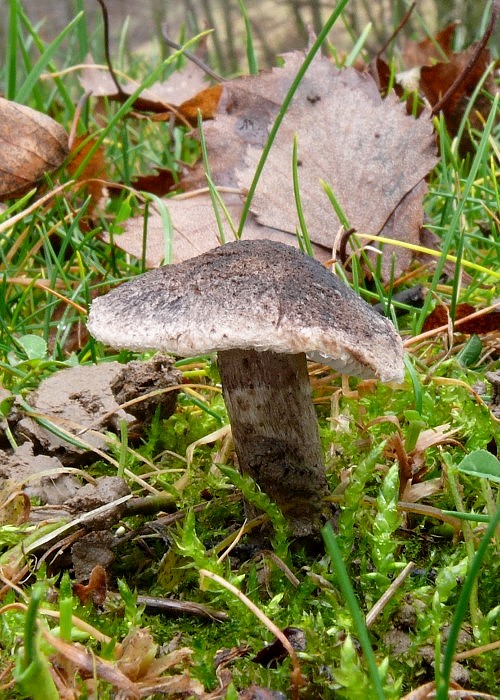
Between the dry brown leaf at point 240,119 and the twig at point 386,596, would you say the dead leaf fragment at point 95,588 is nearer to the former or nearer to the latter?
the twig at point 386,596

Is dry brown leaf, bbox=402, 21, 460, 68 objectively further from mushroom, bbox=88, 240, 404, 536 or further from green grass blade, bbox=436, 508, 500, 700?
green grass blade, bbox=436, 508, 500, 700

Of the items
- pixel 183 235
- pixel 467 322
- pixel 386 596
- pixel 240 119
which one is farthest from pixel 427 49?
pixel 386 596

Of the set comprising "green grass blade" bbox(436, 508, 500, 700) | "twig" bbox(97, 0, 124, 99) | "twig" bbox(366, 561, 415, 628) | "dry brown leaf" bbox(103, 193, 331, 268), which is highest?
"twig" bbox(97, 0, 124, 99)

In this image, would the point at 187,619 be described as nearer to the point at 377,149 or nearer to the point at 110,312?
the point at 110,312

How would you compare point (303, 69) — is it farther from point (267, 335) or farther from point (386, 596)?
point (386, 596)

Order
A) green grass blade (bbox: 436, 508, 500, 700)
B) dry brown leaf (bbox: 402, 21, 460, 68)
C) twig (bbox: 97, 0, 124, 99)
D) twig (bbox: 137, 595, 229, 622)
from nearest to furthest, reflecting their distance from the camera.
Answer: green grass blade (bbox: 436, 508, 500, 700), twig (bbox: 137, 595, 229, 622), twig (bbox: 97, 0, 124, 99), dry brown leaf (bbox: 402, 21, 460, 68)

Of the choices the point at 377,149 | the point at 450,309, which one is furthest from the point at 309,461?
the point at 377,149

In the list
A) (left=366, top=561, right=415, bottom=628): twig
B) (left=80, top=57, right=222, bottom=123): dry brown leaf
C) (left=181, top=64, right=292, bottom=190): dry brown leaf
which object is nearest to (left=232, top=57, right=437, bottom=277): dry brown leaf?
(left=181, top=64, right=292, bottom=190): dry brown leaf
